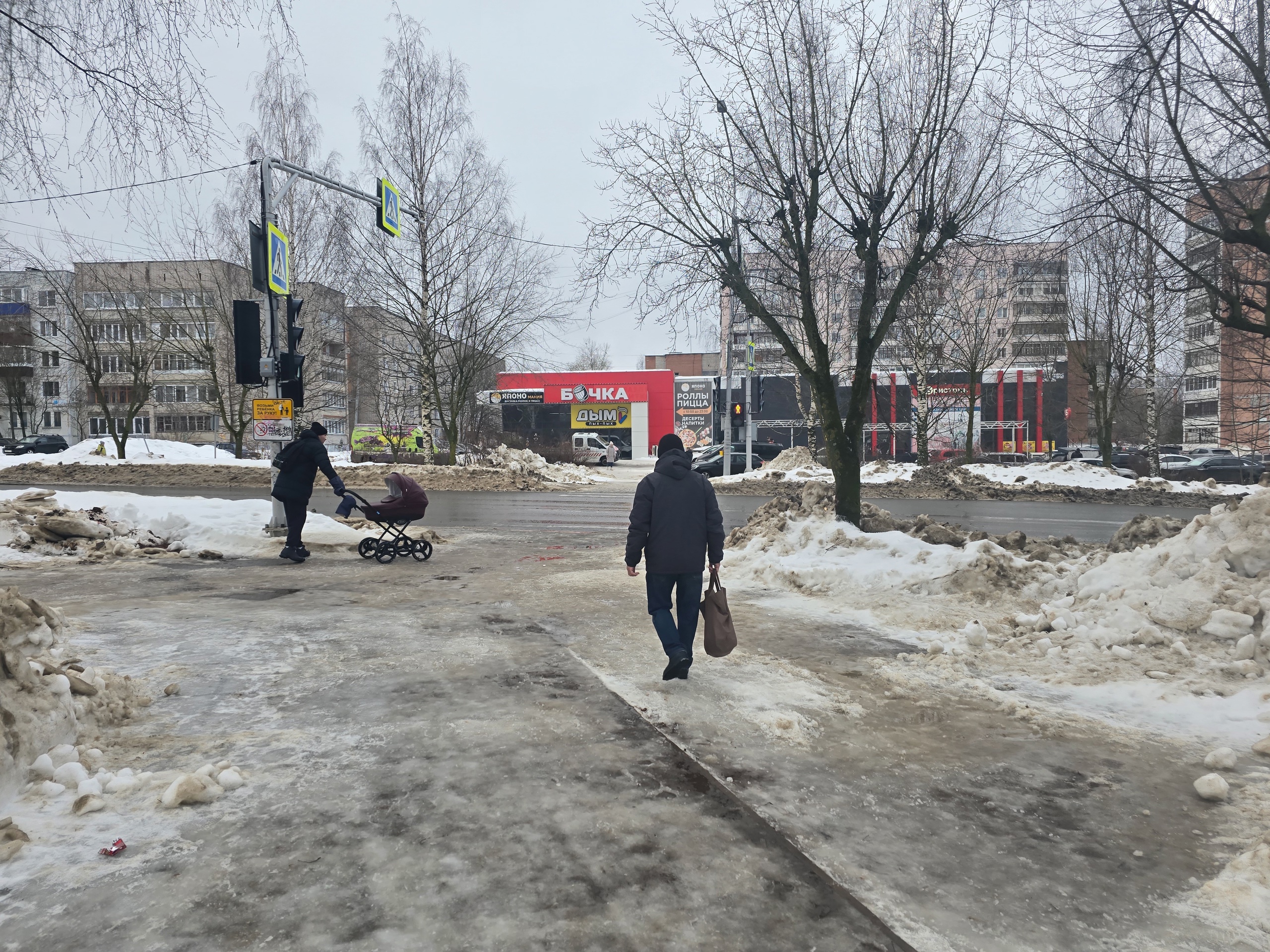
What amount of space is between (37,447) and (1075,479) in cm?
5455

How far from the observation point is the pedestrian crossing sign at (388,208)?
14477 millimetres

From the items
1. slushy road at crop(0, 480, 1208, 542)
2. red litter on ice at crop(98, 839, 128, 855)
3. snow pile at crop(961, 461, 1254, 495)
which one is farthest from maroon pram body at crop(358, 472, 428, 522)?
snow pile at crop(961, 461, 1254, 495)

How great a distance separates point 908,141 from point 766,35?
2312mm

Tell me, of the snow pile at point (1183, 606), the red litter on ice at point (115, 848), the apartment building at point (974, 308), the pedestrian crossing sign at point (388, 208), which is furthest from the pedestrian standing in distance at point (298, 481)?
the snow pile at point (1183, 606)

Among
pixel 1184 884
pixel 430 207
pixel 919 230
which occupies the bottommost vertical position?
pixel 1184 884

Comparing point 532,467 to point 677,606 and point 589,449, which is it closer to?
point 589,449

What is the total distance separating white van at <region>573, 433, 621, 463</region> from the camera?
43.7 metres

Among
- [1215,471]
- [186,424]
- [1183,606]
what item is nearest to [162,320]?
[1183,606]

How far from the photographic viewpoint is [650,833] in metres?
3.27

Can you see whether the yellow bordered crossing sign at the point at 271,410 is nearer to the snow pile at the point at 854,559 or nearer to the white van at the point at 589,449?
the snow pile at the point at 854,559

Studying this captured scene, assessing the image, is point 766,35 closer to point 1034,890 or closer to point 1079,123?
point 1079,123

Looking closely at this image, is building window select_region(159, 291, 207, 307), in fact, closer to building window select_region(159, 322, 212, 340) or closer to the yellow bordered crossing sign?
building window select_region(159, 322, 212, 340)

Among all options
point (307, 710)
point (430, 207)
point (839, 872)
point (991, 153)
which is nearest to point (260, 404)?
point (307, 710)

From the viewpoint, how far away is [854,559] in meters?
9.20
